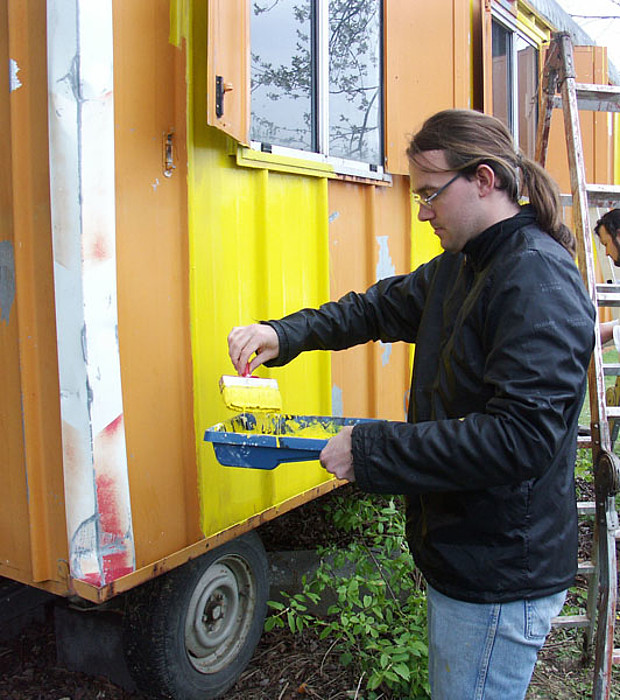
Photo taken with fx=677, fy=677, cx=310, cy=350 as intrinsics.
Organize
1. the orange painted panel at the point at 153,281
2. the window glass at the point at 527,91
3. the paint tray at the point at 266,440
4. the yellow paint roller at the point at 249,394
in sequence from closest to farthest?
the paint tray at the point at 266,440 < the yellow paint roller at the point at 249,394 < the orange painted panel at the point at 153,281 < the window glass at the point at 527,91

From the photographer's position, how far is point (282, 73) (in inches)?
115

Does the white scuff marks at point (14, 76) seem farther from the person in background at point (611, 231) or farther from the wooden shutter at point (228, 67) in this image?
the person in background at point (611, 231)

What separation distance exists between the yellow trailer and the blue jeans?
3.32ft

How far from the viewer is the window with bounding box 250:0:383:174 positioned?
9.22 feet

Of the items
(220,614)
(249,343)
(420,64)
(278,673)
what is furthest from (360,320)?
(420,64)

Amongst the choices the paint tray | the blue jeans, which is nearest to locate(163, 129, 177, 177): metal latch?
the paint tray

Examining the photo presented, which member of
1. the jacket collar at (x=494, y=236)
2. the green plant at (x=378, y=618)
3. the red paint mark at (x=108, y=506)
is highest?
the jacket collar at (x=494, y=236)

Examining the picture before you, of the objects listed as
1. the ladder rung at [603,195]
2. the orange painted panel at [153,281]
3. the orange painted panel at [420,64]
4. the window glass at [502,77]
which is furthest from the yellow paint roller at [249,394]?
the window glass at [502,77]

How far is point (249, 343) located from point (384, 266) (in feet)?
5.10

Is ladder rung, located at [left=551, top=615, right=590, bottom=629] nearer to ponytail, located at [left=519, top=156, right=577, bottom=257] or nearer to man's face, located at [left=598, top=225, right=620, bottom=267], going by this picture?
ponytail, located at [left=519, top=156, right=577, bottom=257]

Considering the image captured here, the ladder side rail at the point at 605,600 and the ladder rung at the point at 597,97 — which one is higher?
the ladder rung at the point at 597,97

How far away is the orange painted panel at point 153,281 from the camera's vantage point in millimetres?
2066

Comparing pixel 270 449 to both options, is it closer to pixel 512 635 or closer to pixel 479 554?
pixel 479 554

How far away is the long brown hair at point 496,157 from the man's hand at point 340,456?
2.24ft
